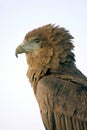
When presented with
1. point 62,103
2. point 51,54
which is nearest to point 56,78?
point 62,103

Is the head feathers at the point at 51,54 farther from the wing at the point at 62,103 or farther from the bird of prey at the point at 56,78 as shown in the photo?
the wing at the point at 62,103

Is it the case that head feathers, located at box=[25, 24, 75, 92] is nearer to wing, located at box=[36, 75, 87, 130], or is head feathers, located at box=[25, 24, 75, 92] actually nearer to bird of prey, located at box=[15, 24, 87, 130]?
bird of prey, located at box=[15, 24, 87, 130]

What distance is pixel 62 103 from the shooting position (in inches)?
619

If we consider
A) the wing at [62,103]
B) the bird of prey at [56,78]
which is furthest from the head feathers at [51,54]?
the wing at [62,103]

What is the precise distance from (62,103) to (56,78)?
0.62m

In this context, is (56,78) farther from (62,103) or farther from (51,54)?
(51,54)

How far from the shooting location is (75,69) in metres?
16.3

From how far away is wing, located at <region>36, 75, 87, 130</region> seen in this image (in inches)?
615

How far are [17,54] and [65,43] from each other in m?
1.22

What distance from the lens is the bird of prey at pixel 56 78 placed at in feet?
51.4

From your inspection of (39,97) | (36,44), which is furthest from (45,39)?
(39,97)

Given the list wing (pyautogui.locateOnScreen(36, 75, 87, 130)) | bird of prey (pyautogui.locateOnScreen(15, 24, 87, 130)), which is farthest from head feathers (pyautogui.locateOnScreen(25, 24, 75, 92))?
wing (pyautogui.locateOnScreen(36, 75, 87, 130))

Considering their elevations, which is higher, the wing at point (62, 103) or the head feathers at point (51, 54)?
the head feathers at point (51, 54)

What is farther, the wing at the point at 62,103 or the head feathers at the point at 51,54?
the head feathers at the point at 51,54
